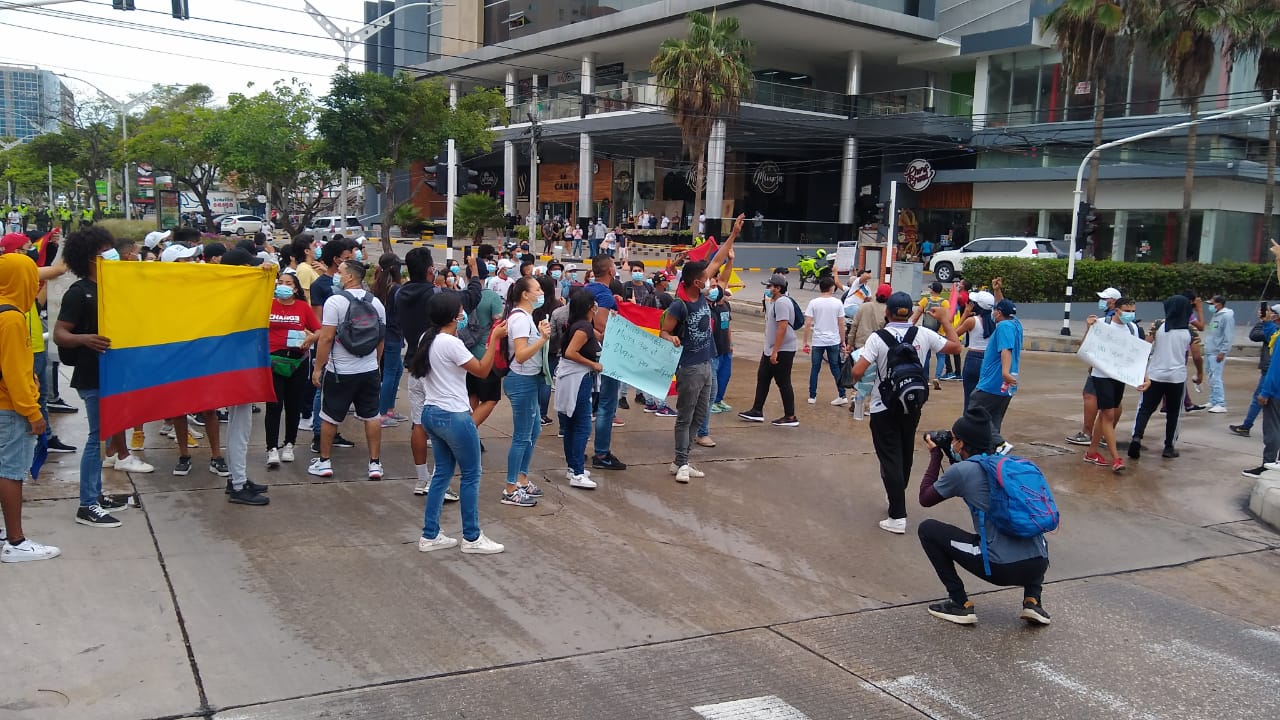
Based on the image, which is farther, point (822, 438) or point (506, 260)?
point (506, 260)

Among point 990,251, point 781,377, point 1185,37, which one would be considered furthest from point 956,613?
point 990,251

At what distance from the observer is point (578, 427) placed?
8.04 m

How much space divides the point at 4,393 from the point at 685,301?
530cm

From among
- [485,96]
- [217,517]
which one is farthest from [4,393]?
[485,96]

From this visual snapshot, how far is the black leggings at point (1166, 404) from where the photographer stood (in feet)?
33.7

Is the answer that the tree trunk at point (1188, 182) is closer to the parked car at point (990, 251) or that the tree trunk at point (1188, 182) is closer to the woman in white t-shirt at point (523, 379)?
the parked car at point (990, 251)

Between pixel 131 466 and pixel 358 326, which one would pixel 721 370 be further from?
pixel 131 466

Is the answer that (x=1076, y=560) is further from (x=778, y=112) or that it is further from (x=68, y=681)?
(x=778, y=112)

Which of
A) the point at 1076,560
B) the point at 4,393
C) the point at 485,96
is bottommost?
the point at 1076,560

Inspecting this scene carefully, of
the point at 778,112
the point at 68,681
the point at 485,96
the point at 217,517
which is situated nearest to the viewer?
the point at 68,681

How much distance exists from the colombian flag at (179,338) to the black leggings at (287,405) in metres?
0.74

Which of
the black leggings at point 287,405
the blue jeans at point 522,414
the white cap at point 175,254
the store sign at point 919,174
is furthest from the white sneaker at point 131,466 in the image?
the store sign at point 919,174

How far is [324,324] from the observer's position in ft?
25.1

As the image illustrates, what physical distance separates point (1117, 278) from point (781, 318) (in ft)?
67.9
